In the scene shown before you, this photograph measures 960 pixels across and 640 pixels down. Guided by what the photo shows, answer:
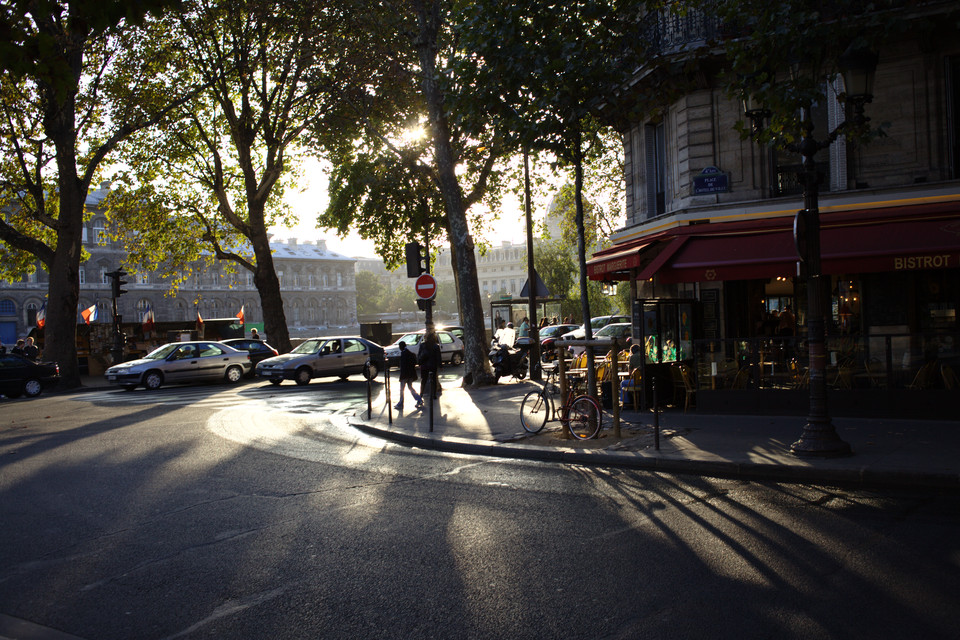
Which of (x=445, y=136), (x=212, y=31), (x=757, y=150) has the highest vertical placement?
(x=212, y=31)

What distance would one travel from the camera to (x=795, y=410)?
11.8 metres

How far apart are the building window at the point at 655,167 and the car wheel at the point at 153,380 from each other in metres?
15.8

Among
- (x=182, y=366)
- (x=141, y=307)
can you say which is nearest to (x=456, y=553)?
(x=182, y=366)

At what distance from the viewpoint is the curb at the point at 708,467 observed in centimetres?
742

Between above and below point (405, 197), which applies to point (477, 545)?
below

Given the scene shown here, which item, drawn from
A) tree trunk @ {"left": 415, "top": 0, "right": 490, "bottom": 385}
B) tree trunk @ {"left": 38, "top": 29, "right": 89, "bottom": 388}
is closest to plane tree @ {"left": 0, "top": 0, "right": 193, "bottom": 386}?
tree trunk @ {"left": 38, "top": 29, "right": 89, "bottom": 388}

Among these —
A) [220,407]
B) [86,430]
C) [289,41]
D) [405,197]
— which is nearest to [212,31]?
[289,41]

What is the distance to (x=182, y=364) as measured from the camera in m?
24.8

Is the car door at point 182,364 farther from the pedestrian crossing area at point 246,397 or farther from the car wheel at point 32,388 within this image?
the car wheel at point 32,388

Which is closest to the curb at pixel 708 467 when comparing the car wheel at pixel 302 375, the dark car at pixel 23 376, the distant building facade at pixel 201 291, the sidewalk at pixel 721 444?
the sidewalk at pixel 721 444

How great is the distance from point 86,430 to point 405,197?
21063 mm

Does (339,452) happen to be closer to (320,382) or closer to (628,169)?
(628,169)

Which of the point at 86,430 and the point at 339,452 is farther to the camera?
the point at 86,430

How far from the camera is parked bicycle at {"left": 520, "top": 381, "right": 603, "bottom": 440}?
10375mm
